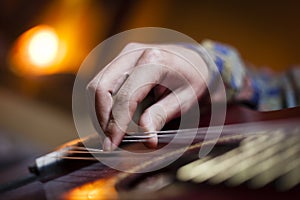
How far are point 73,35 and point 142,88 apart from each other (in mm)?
1994

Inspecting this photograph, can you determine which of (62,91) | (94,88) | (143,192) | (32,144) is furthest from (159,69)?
(62,91)

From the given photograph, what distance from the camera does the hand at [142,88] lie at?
0.44 m

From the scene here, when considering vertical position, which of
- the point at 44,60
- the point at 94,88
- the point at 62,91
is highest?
the point at 44,60

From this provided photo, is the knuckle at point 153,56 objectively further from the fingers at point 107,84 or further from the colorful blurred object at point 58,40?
the colorful blurred object at point 58,40

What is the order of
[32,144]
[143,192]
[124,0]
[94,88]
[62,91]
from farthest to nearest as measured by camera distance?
1. [124,0]
2. [62,91]
3. [32,144]
4. [94,88]
5. [143,192]

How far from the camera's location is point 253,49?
2.22 m

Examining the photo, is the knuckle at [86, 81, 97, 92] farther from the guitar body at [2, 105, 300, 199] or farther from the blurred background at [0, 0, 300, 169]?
the blurred background at [0, 0, 300, 169]

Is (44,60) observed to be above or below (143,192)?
above

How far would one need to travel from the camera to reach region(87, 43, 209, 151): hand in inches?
17.5

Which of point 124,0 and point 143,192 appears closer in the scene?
point 143,192

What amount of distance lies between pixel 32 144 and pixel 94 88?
1.08 meters

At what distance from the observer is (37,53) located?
6.95ft

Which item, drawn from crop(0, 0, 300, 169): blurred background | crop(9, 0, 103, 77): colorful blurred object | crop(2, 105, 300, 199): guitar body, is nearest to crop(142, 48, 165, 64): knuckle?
crop(2, 105, 300, 199): guitar body

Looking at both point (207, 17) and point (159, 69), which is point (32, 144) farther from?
point (207, 17)
